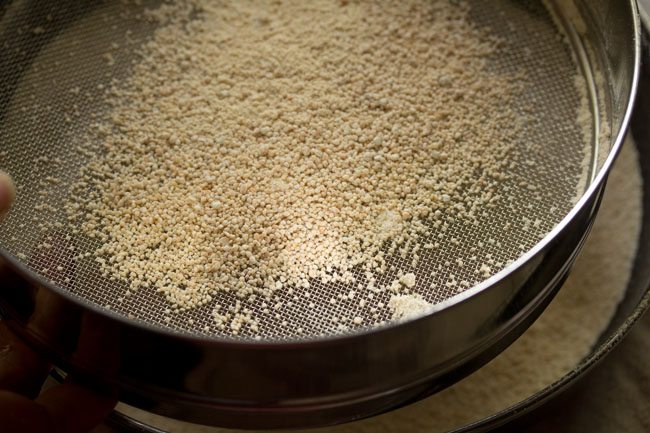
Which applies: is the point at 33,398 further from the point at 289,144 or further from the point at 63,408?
the point at 289,144

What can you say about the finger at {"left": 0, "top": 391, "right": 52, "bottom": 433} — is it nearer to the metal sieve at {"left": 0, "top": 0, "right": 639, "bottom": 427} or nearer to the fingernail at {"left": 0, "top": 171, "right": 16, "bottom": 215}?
the metal sieve at {"left": 0, "top": 0, "right": 639, "bottom": 427}

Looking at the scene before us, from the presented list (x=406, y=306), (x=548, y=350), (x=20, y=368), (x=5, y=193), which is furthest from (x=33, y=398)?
(x=548, y=350)

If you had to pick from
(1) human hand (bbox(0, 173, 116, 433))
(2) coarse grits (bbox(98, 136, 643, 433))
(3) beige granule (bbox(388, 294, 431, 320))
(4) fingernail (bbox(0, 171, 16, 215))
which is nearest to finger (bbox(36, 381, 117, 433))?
(1) human hand (bbox(0, 173, 116, 433))

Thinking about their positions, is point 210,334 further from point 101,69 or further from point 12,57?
point 12,57

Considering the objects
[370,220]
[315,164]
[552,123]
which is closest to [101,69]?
[315,164]

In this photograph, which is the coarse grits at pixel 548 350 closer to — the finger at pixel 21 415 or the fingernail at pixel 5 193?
the finger at pixel 21 415

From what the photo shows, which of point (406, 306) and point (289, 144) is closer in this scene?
point (406, 306)

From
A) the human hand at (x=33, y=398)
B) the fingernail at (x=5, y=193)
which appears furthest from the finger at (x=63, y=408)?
→ the fingernail at (x=5, y=193)
